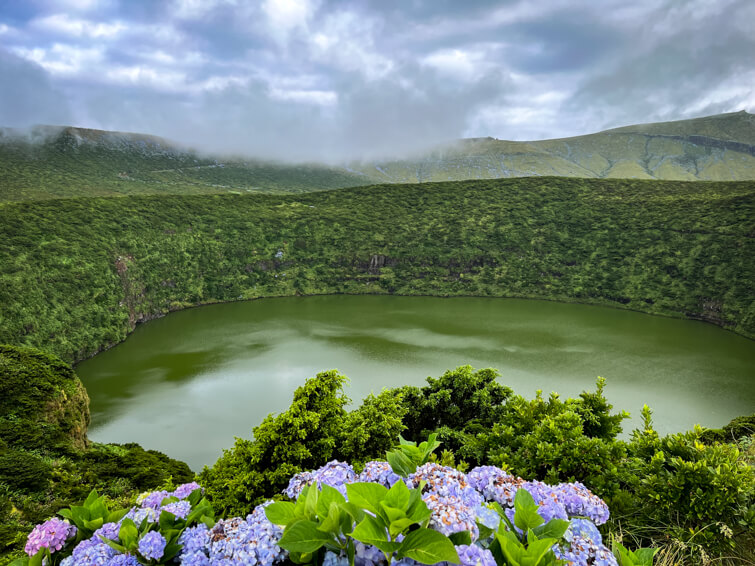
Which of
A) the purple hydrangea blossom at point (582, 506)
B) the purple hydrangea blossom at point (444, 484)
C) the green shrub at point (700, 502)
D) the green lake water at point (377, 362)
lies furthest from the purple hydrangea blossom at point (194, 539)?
the green lake water at point (377, 362)

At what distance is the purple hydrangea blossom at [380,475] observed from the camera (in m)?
2.10

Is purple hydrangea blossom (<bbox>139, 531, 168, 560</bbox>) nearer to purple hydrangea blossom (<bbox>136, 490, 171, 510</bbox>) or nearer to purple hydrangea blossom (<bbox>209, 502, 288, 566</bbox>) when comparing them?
purple hydrangea blossom (<bbox>209, 502, 288, 566</bbox>)

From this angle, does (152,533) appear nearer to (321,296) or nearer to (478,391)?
(478,391)

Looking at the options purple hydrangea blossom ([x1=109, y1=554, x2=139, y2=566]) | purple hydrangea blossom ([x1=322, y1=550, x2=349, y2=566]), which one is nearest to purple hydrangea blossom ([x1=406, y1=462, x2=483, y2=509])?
purple hydrangea blossom ([x1=322, y1=550, x2=349, y2=566])

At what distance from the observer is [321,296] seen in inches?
1811

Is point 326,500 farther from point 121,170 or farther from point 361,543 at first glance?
point 121,170

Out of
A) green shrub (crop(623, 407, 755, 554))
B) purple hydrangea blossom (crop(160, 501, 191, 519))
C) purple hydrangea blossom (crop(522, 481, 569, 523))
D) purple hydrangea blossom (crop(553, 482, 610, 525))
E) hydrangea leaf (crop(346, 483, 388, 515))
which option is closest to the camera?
hydrangea leaf (crop(346, 483, 388, 515))

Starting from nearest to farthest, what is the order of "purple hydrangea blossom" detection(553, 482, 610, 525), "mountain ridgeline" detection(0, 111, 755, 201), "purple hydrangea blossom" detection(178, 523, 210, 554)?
"purple hydrangea blossom" detection(178, 523, 210, 554)
"purple hydrangea blossom" detection(553, 482, 610, 525)
"mountain ridgeline" detection(0, 111, 755, 201)

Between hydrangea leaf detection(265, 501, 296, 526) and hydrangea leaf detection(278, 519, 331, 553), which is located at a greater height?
hydrangea leaf detection(278, 519, 331, 553)

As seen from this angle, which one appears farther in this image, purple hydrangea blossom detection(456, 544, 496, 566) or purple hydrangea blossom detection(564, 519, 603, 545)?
purple hydrangea blossom detection(564, 519, 603, 545)

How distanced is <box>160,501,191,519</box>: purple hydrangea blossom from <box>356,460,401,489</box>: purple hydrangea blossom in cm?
101

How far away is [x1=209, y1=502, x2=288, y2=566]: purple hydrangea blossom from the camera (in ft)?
5.32

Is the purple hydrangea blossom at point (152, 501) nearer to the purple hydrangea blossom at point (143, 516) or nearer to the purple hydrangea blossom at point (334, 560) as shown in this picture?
the purple hydrangea blossom at point (143, 516)

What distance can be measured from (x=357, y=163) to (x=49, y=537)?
19086cm
